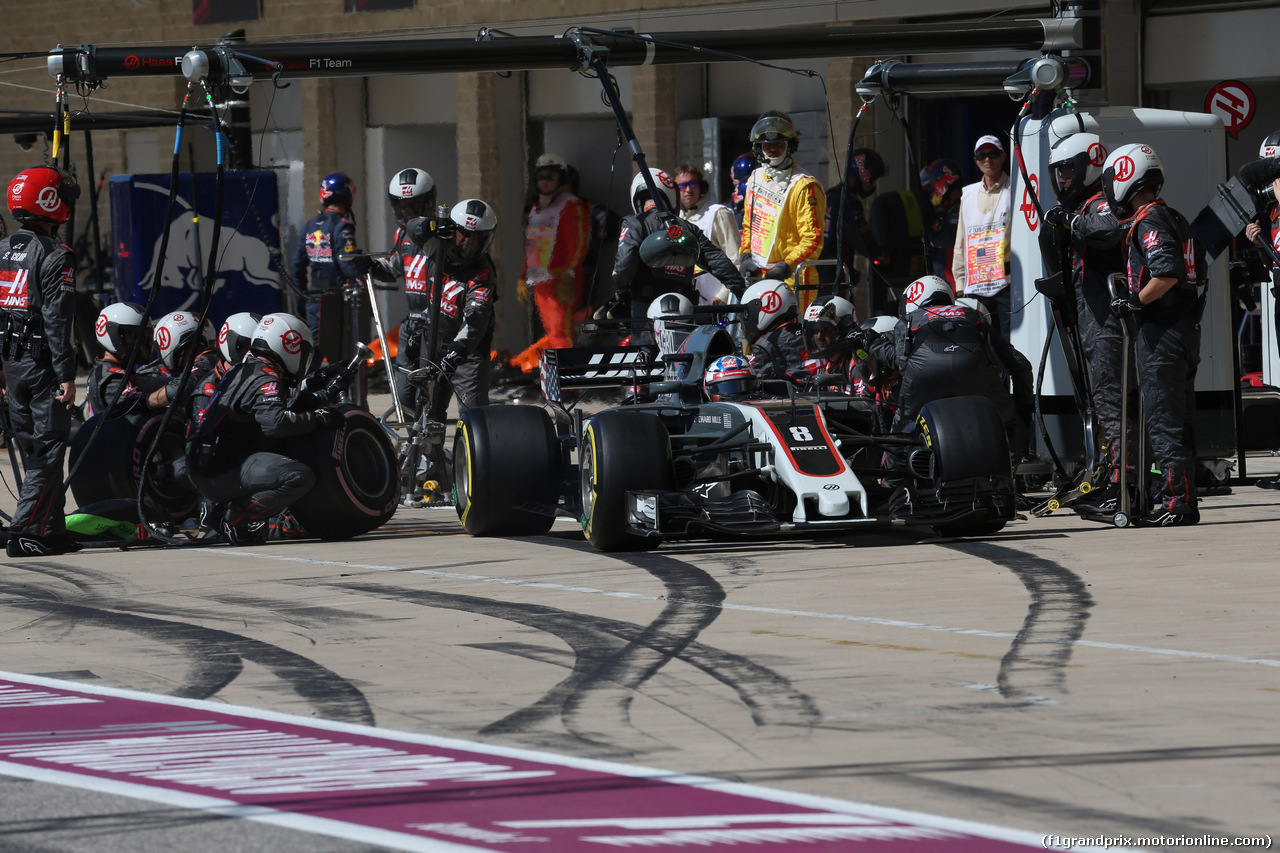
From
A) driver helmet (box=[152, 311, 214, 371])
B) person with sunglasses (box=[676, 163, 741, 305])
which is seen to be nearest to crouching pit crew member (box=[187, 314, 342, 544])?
driver helmet (box=[152, 311, 214, 371])

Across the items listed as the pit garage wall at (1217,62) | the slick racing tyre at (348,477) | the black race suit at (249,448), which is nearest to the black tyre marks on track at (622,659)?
the black race suit at (249,448)

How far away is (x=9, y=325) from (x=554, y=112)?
1205cm

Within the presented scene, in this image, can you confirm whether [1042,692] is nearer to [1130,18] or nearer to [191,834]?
[191,834]

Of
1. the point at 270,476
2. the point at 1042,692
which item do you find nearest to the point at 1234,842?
the point at 1042,692

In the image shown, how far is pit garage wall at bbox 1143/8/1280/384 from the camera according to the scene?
1681 cm

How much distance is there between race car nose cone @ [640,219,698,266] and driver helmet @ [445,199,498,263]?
→ 1.61 meters

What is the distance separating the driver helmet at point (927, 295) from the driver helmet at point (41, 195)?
453cm

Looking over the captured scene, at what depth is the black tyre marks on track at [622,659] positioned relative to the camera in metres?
5.94

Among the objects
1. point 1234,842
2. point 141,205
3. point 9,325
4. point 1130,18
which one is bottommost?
point 1234,842

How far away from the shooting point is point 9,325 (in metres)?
10.2

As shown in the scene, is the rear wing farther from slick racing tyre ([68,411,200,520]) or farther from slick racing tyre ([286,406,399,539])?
slick racing tyre ([68,411,200,520])

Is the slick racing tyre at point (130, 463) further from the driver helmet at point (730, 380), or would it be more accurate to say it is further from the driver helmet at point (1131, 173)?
the driver helmet at point (1131, 173)

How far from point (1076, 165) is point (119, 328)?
5416 millimetres

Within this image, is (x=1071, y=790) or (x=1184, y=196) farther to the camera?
(x=1184, y=196)
